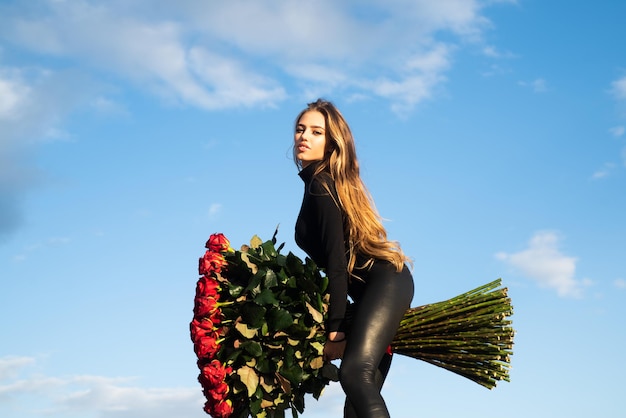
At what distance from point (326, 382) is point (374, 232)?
1.04m

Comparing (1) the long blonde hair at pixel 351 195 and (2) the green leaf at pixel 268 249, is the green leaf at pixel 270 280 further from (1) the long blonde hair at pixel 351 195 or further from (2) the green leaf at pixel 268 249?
(1) the long blonde hair at pixel 351 195

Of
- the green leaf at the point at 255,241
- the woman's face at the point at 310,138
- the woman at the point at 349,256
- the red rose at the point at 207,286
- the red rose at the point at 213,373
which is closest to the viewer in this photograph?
the woman at the point at 349,256

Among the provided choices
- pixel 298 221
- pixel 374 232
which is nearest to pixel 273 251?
pixel 298 221

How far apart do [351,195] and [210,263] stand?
41.2 inches

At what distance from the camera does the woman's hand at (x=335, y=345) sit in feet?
17.4

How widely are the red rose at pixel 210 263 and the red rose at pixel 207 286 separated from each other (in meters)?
0.05

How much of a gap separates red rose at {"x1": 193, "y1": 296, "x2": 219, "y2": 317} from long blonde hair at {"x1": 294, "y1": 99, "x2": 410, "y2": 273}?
36.0 inches

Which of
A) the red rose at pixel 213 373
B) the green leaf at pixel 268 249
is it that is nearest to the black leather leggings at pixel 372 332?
the green leaf at pixel 268 249

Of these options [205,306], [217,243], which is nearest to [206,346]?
[205,306]

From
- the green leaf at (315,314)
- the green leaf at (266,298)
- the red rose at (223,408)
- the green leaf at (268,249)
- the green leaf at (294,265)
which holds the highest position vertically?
the green leaf at (268,249)

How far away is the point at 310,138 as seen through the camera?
19.1 feet

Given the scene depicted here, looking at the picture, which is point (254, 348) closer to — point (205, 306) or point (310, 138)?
point (205, 306)

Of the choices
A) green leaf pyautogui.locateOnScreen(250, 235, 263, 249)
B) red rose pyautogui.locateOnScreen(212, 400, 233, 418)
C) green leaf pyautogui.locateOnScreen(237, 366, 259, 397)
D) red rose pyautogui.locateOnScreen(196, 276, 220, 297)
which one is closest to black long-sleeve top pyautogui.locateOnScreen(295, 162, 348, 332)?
green leaf pyautogui.locateOnScreen(250, 235, 263, 249)

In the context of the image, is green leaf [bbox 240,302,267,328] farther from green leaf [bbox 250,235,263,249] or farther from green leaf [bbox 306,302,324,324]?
green leaf [bbox 250,235,263,249]
